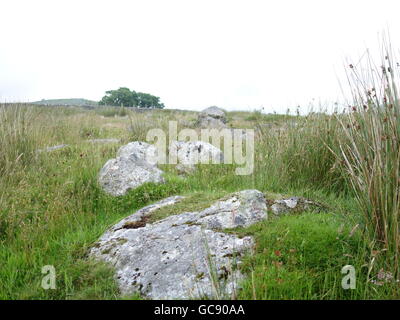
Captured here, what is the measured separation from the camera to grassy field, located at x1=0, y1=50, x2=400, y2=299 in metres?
2.14

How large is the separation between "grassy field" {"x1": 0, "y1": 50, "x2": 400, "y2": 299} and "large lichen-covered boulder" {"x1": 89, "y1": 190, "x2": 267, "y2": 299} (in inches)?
5.1

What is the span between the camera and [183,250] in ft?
8.26

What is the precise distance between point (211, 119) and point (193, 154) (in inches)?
285

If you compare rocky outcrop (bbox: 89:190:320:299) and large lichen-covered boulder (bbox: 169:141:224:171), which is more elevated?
large lichen-covered boulder (bbox: 169:141:224:171)

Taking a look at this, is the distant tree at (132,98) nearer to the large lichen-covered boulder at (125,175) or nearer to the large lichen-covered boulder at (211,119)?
the large lichen-covered boulder at (211,119)

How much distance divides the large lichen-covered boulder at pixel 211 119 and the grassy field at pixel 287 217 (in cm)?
755

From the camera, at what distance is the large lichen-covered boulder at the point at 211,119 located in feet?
41.6

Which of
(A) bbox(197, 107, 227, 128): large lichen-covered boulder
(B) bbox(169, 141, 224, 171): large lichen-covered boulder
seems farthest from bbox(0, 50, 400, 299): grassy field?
(A) bbox(197, 107, 227, 128): large lichen-covered boulder

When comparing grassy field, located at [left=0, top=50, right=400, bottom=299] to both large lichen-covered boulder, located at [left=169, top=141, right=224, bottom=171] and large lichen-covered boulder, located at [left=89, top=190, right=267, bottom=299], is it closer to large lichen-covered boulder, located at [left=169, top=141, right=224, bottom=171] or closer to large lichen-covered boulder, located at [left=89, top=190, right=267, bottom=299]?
large lichen-covered boulder, located at [left=89, top=190, right=267, bottom=299]

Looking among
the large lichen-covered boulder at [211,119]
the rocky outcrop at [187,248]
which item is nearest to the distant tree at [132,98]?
the large lichen-covered boulder at [211,119]

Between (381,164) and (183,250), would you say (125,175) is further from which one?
(381,164)
